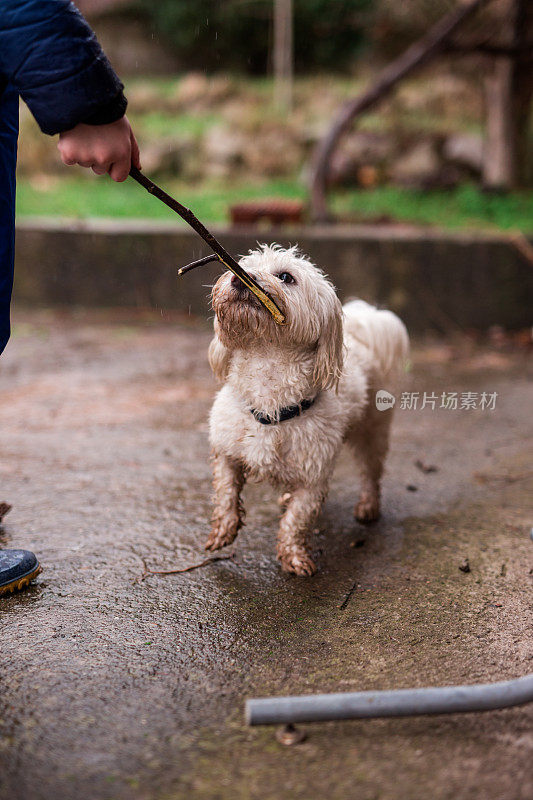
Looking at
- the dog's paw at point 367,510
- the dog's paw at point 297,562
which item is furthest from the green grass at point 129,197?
the dog's paw at point 297,562

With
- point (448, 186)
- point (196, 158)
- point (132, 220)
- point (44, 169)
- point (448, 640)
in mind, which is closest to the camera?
point (448, 640)

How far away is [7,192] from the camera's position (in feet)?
7.61

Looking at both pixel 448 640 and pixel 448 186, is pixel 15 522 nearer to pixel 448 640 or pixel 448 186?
pixel 448 640

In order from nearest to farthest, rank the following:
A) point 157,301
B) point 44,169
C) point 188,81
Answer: point 157,301 → point 44,169 → point 188,81

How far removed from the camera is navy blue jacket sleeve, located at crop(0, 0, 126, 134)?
183cm

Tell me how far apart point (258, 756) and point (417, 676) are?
0.55 meters

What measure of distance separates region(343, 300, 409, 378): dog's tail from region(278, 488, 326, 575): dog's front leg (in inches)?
27.5

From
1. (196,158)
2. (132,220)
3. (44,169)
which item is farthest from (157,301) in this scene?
(44,169)

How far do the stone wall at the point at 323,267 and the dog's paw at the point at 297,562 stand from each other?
12.8ft

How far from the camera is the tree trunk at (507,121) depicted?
289 inches

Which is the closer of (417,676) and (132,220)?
(417,676)

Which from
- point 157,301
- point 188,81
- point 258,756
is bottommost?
point 157,301

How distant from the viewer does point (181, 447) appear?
3.98 metres

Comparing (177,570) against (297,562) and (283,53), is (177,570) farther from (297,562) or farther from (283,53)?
(283,53)
